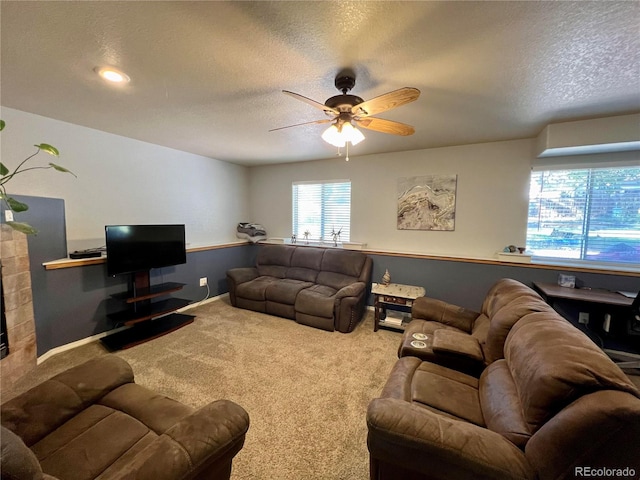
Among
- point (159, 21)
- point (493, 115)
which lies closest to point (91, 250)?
point (159, 21)

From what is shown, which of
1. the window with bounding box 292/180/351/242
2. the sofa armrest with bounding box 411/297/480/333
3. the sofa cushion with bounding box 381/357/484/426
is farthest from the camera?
the window with bounding box 292/180/351/242

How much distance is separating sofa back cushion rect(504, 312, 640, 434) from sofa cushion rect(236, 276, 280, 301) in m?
3.16

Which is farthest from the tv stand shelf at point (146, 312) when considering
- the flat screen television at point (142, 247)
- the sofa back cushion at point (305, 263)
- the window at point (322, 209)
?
the window at point (322, 209)

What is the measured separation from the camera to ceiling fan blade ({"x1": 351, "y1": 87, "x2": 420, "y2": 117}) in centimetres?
152

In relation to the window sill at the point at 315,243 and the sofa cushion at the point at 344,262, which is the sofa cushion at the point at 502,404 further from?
the window sill at the point at 315,243

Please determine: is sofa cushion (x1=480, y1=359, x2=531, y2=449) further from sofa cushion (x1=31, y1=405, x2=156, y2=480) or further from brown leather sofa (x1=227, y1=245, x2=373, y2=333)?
brown leather sofa (x1=227, y1=245, x2=373, y2=333)

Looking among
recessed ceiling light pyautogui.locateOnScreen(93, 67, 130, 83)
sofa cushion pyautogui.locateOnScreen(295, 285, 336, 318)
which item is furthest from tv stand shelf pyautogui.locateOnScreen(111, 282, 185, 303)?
recessed ceiling light pyautogui.locateOnScreen(93, 67, 130, 83)

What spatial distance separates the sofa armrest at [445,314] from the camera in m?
2.43

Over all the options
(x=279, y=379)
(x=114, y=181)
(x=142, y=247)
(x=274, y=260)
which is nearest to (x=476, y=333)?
(x=279, y=379)

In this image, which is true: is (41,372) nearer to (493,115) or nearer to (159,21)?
(159,21)

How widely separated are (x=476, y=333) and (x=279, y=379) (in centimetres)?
176

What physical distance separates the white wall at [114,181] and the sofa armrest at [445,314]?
360cm

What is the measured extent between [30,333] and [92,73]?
94.8 inches

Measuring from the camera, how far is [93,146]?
299cm
